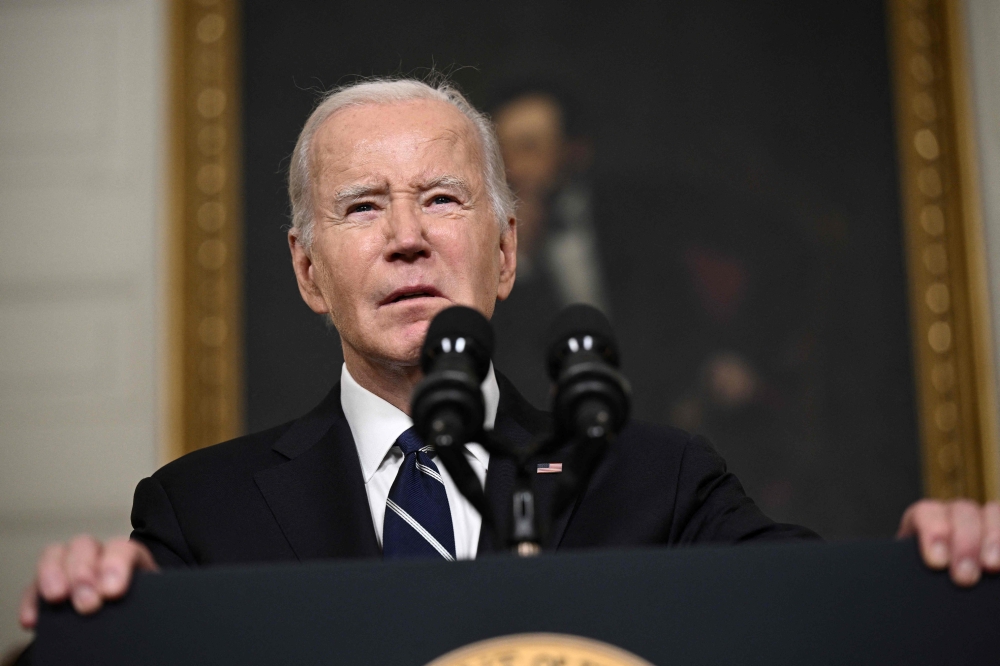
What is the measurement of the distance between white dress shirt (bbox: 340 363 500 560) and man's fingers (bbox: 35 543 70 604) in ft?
2.22

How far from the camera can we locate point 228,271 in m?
4.22

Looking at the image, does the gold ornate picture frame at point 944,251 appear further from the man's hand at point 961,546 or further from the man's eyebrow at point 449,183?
the man's hand at point 961,546

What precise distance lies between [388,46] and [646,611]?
362 cm

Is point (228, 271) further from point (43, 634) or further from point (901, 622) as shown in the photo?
point (901, 622)

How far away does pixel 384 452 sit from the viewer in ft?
6.40

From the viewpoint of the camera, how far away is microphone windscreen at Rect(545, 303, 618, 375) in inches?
48.2

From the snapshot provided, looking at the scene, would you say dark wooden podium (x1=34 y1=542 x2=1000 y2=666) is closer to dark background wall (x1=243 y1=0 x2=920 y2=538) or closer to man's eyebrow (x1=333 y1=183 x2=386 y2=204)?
man's eyebrow (x1=333 y1=183 x2=386 y2=204)

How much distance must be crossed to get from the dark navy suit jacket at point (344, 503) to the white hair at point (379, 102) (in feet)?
1.58

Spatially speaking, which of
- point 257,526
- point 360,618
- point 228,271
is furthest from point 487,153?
point 228,271

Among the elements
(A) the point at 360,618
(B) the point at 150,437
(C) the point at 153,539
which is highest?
(A) the point at 360,618

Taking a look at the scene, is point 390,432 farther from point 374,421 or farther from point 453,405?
point 453,405

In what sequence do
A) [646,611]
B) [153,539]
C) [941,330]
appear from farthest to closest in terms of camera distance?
[941,330] < [153,539] < [646,611]

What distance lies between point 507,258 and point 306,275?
425 mm

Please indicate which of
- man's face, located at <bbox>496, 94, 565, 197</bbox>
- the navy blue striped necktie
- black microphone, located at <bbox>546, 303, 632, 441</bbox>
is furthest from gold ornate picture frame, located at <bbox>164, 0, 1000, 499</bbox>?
black microphone, located at <bbox>546, 303, 632, 441</bbox>
